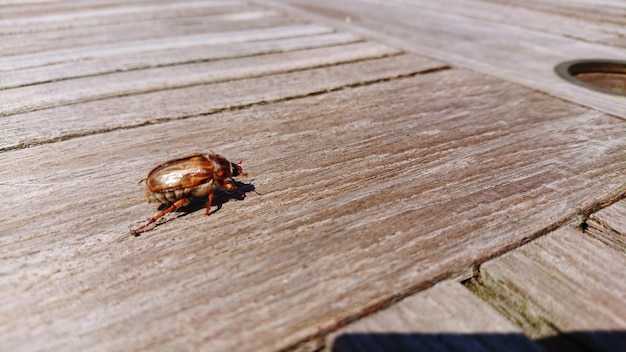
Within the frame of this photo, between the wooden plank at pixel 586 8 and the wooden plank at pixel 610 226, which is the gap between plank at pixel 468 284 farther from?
the wooden plank at pixel 586 8

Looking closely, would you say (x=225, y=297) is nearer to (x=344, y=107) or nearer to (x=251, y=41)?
(x=344, y=107)

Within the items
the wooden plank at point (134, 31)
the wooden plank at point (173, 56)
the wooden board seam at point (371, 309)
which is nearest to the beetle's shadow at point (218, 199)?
the wooden board seam at point (371, 309)

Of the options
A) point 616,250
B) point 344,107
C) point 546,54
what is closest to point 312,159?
point 344,107

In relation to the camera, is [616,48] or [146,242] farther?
[616,48]

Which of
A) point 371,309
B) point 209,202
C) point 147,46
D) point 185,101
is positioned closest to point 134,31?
point 147,46

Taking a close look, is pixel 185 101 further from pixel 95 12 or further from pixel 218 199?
pixel 95 12

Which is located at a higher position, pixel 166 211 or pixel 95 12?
pixel 95 12
